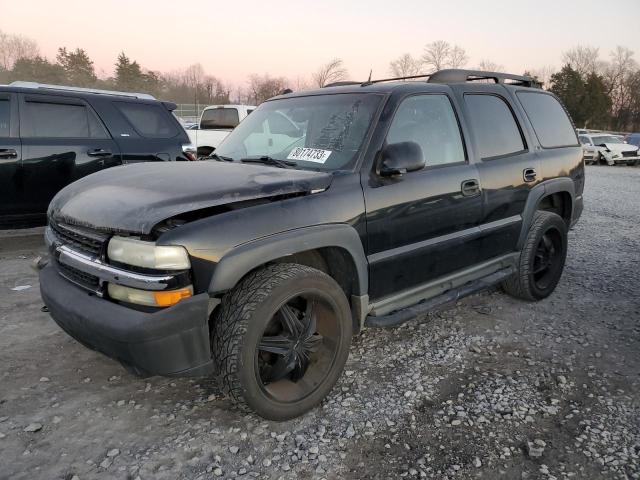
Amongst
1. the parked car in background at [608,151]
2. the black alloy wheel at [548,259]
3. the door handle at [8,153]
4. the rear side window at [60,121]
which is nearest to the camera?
the black alloy wheel at [548,259]

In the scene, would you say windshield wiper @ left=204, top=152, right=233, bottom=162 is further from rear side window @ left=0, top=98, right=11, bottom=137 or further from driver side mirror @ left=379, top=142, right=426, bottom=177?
rear side window @ left=0, top=98, right=11, bottom=137

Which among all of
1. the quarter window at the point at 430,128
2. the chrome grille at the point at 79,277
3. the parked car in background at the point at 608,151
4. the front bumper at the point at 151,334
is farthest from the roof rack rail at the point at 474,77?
the parked car in background at the point at 608,151

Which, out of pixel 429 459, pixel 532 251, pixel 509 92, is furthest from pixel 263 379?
pixel 509 92

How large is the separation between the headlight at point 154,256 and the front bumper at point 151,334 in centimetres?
18

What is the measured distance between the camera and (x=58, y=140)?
18.7 ft

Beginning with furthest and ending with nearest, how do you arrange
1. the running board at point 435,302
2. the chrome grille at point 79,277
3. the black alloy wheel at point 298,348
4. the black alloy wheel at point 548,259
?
the black alloy wheel at point 548,259
the running board at point 435,302
the black alloy wheel at point 298,348
the chrome grille at point 79,277

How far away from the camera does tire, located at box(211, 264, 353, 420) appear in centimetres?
234

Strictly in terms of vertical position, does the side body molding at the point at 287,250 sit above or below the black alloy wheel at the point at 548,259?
above

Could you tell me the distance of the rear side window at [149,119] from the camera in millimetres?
6352

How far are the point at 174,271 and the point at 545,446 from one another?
2030 mm

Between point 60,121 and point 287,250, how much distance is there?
4.74 metres

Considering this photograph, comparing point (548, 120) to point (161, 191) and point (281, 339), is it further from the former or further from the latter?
point (161, 191)

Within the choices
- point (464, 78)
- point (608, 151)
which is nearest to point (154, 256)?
point (464, 78)

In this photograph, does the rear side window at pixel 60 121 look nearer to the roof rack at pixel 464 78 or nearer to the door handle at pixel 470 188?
the roof rack at pixel 464 78
